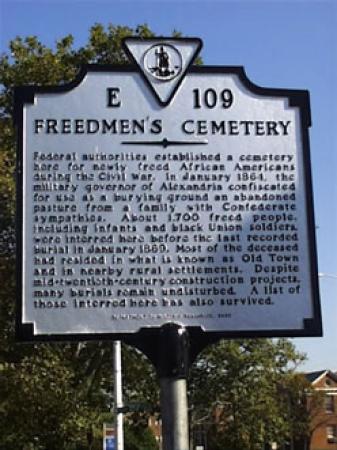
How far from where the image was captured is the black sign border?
7.16m

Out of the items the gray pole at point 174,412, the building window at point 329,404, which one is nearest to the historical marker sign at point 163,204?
the gray pole at point 174,412

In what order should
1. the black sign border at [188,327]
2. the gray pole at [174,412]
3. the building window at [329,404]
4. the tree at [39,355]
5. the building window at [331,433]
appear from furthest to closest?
1. the building window at [331,433]
2. the building window at [329,404]
3. the tree at [39,355]
4. the gray pole at [174,412]
5. the black sign border at [188,327]

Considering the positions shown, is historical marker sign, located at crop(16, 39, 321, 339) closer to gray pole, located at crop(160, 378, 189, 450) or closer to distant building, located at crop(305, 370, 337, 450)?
gray pole, located at crop(160, 378, 189, 450)

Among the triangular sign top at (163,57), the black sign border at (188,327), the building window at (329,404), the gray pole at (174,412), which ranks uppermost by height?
the triangular sign top at (163,57)

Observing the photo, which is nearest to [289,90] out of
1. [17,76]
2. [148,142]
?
[148,142]

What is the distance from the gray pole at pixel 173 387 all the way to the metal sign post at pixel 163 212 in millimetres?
13

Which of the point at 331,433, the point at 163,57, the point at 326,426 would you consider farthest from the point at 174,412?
the point at 331,433

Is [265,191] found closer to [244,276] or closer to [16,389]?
[244,276]

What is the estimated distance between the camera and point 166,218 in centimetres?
739

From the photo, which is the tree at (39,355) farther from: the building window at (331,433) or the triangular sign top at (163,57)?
the building window at (331,433)

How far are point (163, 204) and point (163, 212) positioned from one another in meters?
0.08

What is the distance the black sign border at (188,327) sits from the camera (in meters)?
7.16

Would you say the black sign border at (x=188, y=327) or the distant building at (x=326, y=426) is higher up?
the black sign border at (x=188, y=327)

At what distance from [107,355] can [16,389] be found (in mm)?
5491
